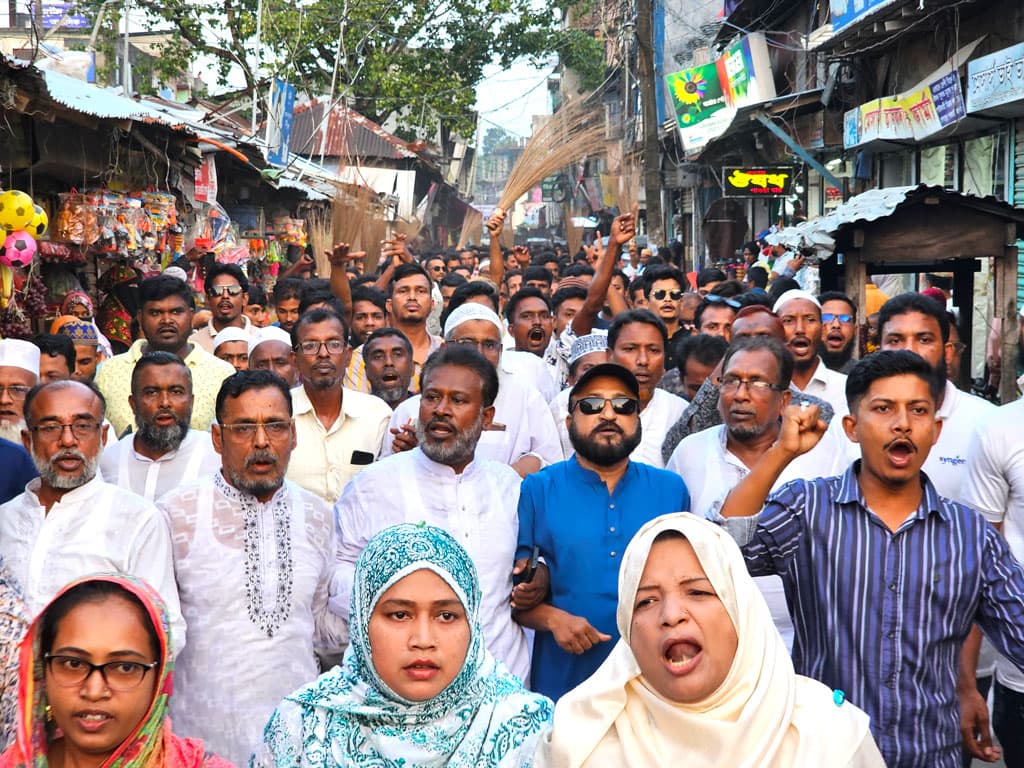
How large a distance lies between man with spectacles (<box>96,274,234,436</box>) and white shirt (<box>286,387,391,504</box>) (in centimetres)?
77

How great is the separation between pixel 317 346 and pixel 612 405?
1969 millimetres

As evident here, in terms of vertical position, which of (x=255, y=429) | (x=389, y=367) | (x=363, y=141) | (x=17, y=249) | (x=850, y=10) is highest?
(x=363, y=141)

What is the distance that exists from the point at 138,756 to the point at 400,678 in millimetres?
547

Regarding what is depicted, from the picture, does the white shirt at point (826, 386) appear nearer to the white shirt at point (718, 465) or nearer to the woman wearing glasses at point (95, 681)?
the white shirt at point (718, 465)

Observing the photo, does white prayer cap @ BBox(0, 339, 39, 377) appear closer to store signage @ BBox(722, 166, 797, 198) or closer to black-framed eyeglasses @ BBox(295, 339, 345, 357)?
black-framed eyeglasses @ BBox(295, 339, 345, 357)

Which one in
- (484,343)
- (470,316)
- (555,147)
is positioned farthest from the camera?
(555,147)

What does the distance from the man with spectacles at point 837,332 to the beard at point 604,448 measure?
278 cm

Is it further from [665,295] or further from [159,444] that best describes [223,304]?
[159,444]

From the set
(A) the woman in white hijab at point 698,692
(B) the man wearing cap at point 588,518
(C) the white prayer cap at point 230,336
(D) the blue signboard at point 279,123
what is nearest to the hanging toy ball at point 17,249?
(C) the white prayer cap at point 230,336

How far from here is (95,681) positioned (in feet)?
8.00

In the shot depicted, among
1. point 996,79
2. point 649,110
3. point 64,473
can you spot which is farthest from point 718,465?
point 649,110

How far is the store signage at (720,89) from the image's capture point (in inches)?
771

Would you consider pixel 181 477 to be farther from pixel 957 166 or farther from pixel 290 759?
pixel 957 166

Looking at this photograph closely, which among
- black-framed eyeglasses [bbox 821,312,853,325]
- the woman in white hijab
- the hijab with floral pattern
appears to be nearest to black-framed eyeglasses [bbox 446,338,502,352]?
black-framed eyeglasses [bbox 821,312,853,325]
